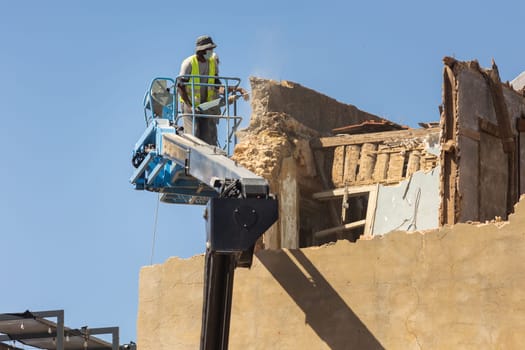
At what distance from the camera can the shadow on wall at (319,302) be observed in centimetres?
1569

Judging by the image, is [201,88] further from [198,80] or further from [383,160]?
[383,160]

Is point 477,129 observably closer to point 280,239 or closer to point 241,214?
point 280,239

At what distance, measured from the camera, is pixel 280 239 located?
2064 cm

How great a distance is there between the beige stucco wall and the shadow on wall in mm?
12

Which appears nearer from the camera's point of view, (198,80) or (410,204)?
(198,80)

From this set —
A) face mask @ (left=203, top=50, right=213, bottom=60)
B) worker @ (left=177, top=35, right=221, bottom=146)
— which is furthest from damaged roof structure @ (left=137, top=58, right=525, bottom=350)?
face mask @ (left=203, top=50, right=213, bottom=60)

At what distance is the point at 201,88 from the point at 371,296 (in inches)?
184

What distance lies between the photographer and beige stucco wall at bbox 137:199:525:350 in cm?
1452

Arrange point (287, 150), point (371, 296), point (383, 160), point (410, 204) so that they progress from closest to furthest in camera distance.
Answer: point (371, 296)
point (410, 204)
point (287, 150)
point (383, 160)

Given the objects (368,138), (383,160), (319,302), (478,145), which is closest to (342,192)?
(383,160)

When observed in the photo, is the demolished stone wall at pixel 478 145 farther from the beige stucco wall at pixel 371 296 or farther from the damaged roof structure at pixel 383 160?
the beige stucco wall at pixel 371 296

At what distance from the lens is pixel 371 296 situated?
15.6m

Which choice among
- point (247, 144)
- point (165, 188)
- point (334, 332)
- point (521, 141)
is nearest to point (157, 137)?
point (165, 188)

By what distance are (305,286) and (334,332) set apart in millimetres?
752
